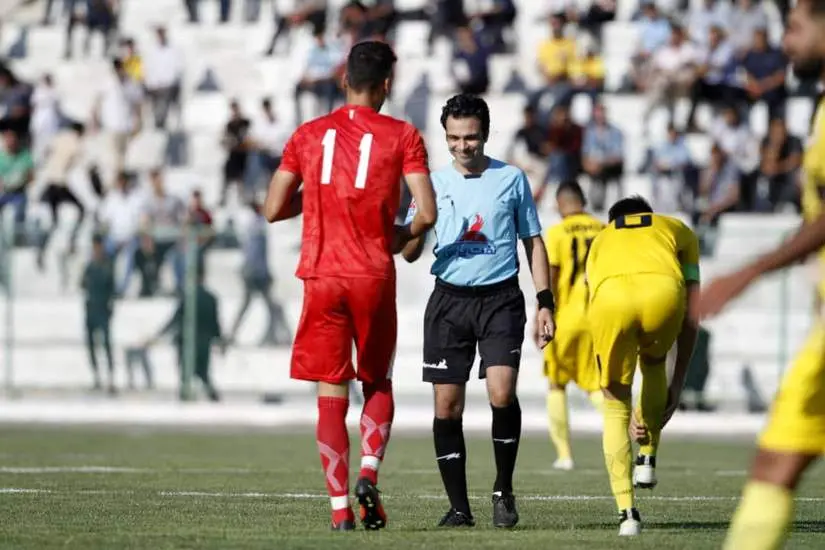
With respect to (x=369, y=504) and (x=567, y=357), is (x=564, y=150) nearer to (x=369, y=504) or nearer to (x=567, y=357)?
(x=567, y=357)

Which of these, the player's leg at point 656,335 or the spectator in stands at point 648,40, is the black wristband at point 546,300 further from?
the spectator in stands at point 648,40

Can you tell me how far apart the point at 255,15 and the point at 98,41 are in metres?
2.95

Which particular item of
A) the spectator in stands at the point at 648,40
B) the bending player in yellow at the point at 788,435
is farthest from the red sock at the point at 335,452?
the spectator in stands at the point at 648,40

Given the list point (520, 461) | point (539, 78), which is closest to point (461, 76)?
point (539, 78)

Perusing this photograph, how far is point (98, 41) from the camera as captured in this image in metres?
35.8

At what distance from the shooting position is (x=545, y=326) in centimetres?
1030

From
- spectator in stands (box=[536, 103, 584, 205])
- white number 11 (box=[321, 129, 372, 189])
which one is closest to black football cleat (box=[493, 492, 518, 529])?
white number 11 (box=[321, 129, 372, 189])

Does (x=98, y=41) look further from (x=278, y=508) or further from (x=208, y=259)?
(x=278, y=508)

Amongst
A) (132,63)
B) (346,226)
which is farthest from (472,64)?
(346,226)

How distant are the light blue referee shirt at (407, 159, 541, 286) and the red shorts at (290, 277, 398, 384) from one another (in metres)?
0.93

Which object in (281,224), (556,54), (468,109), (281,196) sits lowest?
(281,224)

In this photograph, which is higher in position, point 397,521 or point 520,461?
A: point 397,521

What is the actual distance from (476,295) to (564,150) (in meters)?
17.0

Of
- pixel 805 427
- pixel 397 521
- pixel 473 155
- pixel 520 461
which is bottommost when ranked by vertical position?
pixel 520 461
